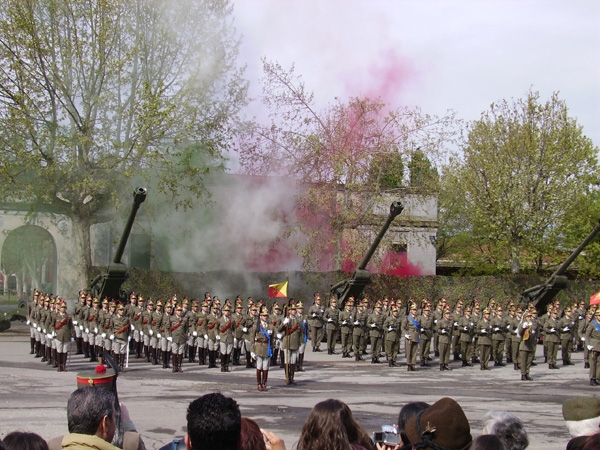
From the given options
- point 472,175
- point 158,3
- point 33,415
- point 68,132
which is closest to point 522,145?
point 472,175

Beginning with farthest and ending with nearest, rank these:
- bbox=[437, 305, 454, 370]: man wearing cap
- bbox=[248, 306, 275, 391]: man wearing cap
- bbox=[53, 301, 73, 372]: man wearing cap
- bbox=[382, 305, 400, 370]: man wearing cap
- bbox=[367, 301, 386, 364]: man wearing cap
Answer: bbox=[367, 301, 386, 364]: man wearing cap < bbox=[382, 305, 400, 370]: man wearing cap < bbox=[437, 305, 454, 370]: man wearing cap < bbox=[53, 301, 73, 372]: man wearing cap < bbox=[248, 306, 275, 391]: man wearing cap

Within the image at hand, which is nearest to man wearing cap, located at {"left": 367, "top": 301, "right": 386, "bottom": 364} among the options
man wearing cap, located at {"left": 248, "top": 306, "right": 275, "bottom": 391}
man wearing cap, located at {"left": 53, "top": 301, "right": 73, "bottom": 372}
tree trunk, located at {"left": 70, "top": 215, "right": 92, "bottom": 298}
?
man wearing cap, located at {"left": 248, "top": 306, "right": 275, "bottom": 391}

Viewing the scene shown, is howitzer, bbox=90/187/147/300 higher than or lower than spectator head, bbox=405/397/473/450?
→ higher

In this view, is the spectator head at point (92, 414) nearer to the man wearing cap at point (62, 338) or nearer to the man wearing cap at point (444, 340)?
the man wearing cap at point (62, 338)

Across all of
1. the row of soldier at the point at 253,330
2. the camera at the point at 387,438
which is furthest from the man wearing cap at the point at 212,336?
the camera at the point at 387,438

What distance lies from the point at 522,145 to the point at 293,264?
450 inches

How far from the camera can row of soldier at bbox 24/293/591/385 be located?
60.6ft

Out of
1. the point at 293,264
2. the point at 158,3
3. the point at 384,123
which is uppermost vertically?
the point at 158,3

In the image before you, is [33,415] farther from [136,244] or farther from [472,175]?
[472,175]

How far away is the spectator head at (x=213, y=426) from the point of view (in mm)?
3586

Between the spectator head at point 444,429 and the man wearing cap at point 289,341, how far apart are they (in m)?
12.0

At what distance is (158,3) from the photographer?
29047 mm

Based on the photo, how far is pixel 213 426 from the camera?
3580mm

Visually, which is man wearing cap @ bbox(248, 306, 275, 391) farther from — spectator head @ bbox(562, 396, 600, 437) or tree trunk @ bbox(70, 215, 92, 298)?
tree trunk @ bbox(70, 215, 92, 298)
